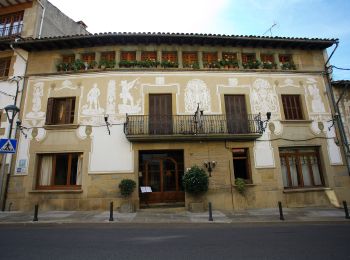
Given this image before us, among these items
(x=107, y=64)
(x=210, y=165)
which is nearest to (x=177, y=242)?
(x=210, y=165)

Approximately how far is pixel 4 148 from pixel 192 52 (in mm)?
10697

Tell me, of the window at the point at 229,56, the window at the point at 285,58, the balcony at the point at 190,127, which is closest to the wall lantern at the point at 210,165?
the balcony at the point at 190,127

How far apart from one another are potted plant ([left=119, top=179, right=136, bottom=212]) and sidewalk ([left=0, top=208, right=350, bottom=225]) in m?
0.41

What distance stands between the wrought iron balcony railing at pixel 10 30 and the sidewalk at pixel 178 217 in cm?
1074

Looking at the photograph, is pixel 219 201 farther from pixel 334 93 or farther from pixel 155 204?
pixel 334 93

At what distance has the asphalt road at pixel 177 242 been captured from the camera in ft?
15.5

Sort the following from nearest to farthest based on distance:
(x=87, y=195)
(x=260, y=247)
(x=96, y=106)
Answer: (x=260, y=247) → (x=87, y=195) → (x=96, y=106)

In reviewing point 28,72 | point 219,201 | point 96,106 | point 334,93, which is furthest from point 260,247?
point 28,72

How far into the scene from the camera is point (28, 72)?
43.1 ft

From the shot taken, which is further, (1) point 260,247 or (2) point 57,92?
(2) point 57,92

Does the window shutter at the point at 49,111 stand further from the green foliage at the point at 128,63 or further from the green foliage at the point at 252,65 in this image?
the green foliage at the point at 252,65

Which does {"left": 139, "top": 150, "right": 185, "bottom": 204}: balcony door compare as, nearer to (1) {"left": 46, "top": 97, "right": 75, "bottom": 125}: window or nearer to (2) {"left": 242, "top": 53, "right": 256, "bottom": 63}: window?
(1) {"left": 46, "top": 97, "right": 75, "bottom": 125}: window

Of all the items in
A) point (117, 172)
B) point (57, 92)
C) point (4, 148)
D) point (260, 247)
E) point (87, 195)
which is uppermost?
point (57, 92)

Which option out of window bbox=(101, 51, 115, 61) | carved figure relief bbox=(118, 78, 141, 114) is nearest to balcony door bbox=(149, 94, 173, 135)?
carved figure relief bbox=(118, 78, 141, 114)
